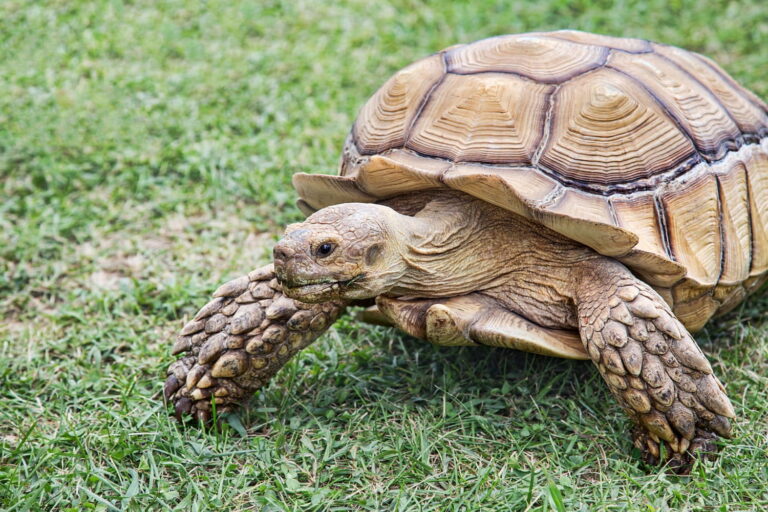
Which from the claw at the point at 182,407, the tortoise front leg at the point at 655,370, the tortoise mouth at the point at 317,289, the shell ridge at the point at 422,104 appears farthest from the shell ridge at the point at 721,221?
the claw at the point at 182,407

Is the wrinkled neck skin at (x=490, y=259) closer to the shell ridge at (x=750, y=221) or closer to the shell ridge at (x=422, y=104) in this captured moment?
the shell ridge at (x=422, y=104)

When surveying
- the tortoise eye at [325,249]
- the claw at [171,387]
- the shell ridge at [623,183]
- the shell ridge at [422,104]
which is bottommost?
the claw at [171,387]

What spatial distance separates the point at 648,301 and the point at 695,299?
18.0 inches

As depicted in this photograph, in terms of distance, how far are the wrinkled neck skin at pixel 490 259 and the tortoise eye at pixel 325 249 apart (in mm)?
324

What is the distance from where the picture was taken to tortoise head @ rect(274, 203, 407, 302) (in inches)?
96.5

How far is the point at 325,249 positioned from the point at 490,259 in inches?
28.8

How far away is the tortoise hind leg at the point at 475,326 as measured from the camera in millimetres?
2660

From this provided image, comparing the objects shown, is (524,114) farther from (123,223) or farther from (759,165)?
(123,223)

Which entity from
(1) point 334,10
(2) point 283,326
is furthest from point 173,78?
(2) point 283,326

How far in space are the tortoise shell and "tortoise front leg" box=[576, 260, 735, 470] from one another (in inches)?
8.2

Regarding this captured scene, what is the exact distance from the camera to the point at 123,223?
422 cm

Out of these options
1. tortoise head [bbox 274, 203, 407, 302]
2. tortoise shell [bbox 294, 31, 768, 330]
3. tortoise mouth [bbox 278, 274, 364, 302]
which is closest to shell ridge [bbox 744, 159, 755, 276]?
tortoise shell [bbox 294, 31, 768, 330]

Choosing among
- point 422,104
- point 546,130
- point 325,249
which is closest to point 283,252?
point 325,249

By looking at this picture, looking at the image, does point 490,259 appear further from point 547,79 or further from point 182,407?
point 182,407
